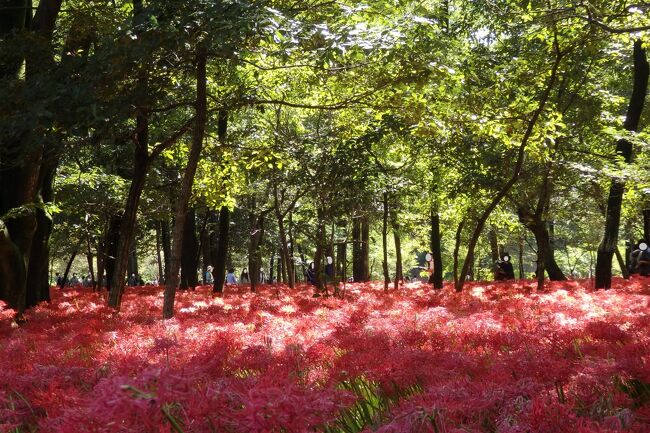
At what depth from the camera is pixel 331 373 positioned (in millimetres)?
4434

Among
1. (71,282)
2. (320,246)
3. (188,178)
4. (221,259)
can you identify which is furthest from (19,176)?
(71,282)

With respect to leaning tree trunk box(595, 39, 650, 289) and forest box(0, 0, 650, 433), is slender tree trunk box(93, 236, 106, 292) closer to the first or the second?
forest box(0, 0, 650, 433)

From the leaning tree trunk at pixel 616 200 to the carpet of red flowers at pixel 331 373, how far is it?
6.19m

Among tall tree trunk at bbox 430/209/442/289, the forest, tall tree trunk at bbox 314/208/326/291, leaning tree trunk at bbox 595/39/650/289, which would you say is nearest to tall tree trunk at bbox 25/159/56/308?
the forest

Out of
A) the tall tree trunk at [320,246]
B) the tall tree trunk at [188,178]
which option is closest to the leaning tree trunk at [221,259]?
the tall tree trunk at [320,246]

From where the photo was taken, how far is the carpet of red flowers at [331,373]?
2361 mm

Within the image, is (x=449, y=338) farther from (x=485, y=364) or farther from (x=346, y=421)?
(x=346, y=421)

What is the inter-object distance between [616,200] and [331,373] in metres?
11.9

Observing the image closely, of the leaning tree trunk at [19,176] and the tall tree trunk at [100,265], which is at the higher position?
the leaning tree trunk at [19,176]

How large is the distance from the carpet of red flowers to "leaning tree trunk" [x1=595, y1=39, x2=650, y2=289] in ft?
20.3

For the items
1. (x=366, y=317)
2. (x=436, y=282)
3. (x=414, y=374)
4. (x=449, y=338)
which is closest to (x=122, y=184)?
(x=436, y=282)

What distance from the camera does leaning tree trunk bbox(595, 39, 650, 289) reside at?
1384cm

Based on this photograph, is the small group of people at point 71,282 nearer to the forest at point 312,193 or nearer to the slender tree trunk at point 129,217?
the forest at point 312,193

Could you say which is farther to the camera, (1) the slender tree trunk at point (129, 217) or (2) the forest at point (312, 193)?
(1) the slender tree trunk at point (129, 217)
